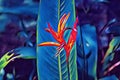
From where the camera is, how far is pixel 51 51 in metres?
2.13

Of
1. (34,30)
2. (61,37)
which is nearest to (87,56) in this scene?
(61,37)

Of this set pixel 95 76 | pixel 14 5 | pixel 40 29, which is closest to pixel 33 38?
pixel 40 29

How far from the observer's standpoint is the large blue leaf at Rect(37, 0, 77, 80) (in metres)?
2.13

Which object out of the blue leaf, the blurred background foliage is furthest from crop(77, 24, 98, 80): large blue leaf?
the blue leaf

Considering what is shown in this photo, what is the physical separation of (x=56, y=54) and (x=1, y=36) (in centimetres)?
36

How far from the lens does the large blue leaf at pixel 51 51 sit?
2.13 meters

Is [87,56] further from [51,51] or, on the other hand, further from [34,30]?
[34,30]

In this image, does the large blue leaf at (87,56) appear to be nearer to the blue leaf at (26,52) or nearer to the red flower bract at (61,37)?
the red flower bract at (61,37)

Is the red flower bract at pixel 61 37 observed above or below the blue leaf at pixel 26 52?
above

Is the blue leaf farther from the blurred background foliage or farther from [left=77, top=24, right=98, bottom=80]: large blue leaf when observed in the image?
[left=77, top=24, right=98, bottom=80]: large blue leaf

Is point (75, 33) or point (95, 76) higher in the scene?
point (75, 33)

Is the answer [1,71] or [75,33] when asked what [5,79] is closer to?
[1,71]

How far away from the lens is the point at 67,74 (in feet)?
7.07

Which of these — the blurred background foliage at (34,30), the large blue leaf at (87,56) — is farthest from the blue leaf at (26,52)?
the large blue leaf at (87,56)
